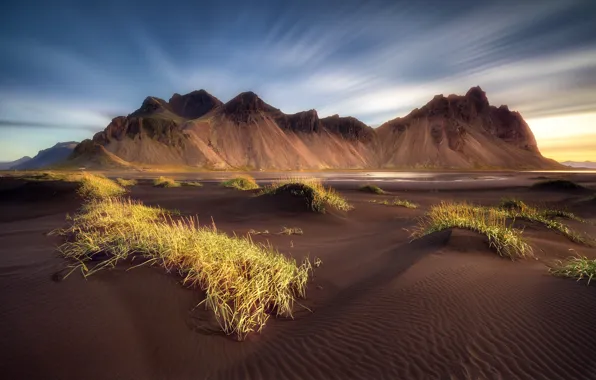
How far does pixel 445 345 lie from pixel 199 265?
3350mm

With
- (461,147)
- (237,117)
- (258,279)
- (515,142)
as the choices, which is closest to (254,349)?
(258,279)

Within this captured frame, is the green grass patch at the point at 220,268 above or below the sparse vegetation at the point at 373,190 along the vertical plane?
above

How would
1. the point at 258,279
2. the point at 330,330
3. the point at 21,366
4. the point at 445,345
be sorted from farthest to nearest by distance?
the point at 258,279
the point at 330,330
the point at 445,345
the point at 21,366

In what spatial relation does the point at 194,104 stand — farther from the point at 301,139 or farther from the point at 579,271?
the point at 579,271

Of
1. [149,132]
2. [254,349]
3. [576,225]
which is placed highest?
[149,132]

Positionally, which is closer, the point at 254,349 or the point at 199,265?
the point at 254,349

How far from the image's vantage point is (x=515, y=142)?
191500mm

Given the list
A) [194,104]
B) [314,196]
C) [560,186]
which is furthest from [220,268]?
[194,104]

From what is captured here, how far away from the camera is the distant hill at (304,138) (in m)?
114

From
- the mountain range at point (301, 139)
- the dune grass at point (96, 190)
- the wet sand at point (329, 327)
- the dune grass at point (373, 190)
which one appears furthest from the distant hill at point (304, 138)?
the wet sand at point (329, 327)

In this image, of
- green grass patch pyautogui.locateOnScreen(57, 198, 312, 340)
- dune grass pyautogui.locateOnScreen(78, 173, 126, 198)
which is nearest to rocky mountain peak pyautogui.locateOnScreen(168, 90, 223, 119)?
dune grass pyautogui.locateOnScreen(78, 173, 126, 198)

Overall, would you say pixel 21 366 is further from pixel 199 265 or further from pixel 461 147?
pixel 461 147

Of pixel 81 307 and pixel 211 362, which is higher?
pixel 81 307

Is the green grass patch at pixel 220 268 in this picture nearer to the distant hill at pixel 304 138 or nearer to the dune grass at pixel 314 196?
the dune grass at pixel 314 196
